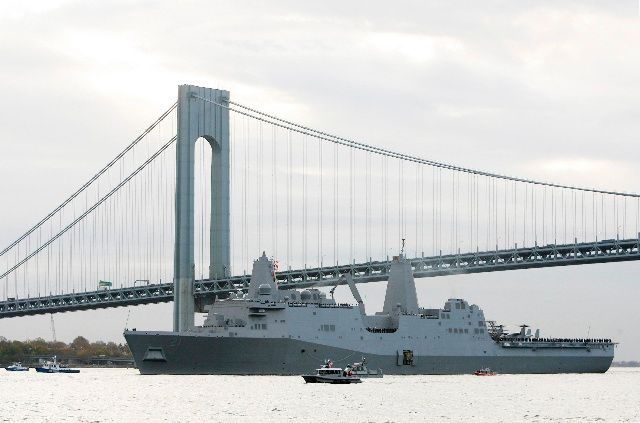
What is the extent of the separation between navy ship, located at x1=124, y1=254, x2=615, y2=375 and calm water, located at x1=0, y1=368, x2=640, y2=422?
1.41 m

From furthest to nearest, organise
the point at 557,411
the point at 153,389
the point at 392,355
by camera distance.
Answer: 1. the point at 392,355
2. the point at 153,389
3. the point at 557,411

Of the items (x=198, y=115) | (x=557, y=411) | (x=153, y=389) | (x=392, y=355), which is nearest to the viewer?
(x=557, y=411)

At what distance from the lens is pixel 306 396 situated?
63625 millimetres

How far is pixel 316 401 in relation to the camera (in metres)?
61.1

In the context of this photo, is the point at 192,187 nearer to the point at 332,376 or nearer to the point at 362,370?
the point at 362,370

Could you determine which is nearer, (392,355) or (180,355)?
(180,355)

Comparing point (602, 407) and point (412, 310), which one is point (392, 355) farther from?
point (602, 407)

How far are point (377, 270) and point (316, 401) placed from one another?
141 ft

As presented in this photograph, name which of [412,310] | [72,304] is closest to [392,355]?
[412,310]

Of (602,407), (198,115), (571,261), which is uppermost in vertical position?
(198,115)

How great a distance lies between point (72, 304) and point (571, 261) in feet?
130

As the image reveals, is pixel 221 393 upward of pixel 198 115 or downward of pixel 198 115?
downward

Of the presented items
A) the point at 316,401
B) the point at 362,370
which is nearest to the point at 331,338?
the point at 362,370

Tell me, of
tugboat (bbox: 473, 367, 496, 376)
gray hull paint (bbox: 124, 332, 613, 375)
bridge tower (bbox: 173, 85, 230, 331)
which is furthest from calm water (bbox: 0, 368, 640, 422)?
bridge tower (bbox: 173, 85, 230, 331)
